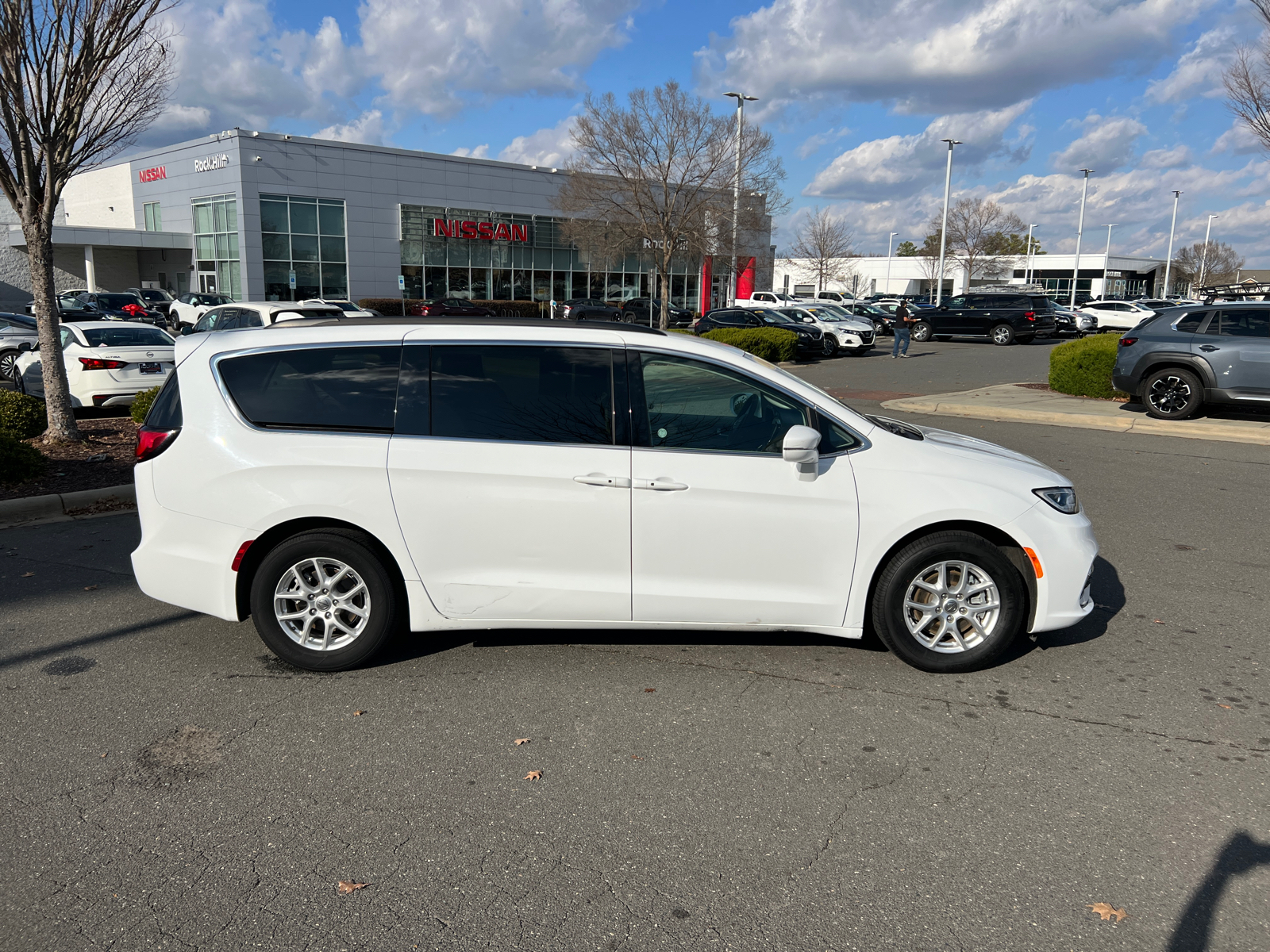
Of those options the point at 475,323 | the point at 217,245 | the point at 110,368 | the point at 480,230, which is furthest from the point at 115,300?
the point at 475,323

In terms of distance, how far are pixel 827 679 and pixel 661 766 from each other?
119 cm

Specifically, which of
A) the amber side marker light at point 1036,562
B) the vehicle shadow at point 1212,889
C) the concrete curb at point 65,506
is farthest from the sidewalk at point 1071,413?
the concrete curb at point 65,506

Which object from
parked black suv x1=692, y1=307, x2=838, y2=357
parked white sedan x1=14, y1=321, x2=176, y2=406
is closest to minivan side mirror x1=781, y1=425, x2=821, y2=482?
parked white sedan x1=14, y1=321, x2=176, y2=406

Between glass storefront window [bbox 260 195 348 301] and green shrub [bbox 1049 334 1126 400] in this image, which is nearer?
green shrub [bbox 1049 334 1126 400]

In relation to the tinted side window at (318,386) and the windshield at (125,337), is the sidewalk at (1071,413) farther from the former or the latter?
the tinted side window at (318,386)

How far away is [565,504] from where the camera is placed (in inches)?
175

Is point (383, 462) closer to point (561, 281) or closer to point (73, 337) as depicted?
point (73, 337)

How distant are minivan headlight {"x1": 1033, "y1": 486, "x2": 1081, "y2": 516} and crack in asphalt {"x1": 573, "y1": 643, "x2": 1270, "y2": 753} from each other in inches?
40.2

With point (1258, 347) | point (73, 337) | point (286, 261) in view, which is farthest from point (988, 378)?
point (286, 261)

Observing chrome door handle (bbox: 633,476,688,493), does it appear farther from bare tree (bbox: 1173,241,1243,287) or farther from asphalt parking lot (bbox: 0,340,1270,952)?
bare tree (bbox: 1173,241,1243,287)

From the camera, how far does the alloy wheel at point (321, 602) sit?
4.59m

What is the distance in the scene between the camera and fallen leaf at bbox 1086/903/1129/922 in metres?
2.89

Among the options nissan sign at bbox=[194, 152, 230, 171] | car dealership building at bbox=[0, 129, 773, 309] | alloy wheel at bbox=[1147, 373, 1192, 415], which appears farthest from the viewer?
car dealership building at bbox=[0, 129, 773, 309]

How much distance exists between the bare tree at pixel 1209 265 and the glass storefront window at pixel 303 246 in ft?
300
